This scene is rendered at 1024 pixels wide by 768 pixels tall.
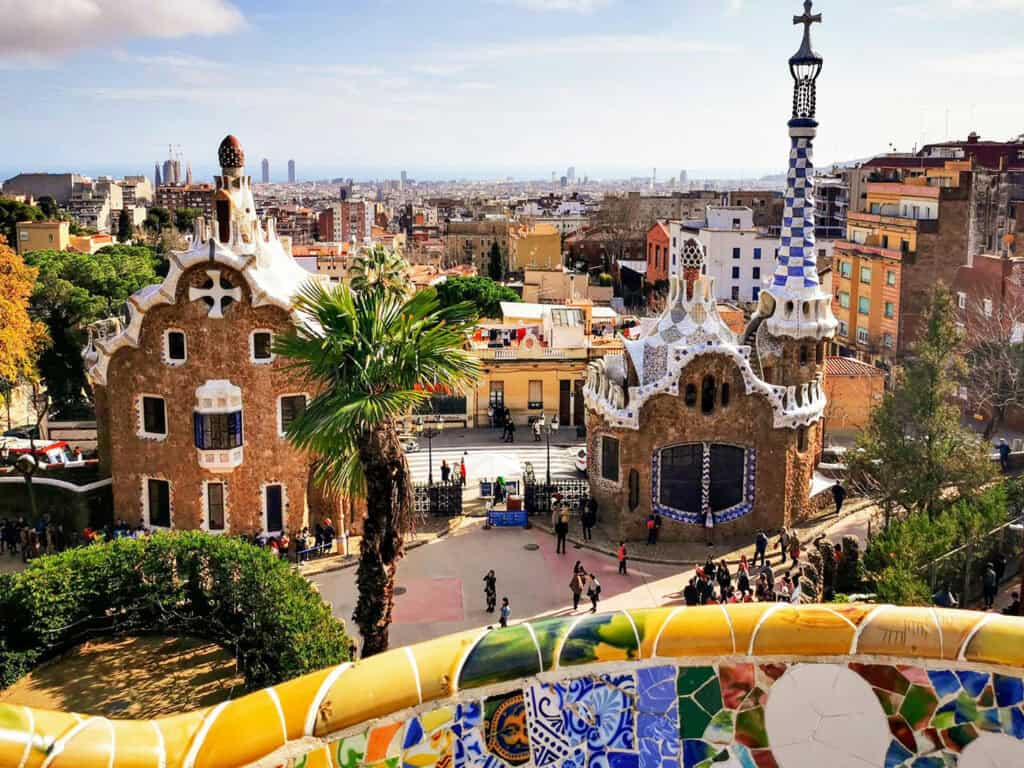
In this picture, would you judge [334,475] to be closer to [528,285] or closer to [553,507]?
[553,507]

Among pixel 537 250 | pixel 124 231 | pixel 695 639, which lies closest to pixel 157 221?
pixel 124 231

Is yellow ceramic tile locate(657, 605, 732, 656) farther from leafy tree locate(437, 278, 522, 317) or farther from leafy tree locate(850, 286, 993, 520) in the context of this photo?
leafy tree locate(437, 278, 522, 317)

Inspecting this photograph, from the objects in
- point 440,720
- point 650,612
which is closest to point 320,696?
point 440,720

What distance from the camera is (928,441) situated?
27500 mm

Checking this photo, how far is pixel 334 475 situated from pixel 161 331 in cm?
1431

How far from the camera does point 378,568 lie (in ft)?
57.6

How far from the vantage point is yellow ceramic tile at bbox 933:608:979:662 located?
23.1 feet

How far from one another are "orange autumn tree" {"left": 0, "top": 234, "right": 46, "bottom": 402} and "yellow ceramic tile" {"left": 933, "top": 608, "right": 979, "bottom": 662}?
122ft

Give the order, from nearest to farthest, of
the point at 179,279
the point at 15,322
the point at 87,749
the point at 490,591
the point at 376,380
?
the point at 87,749 → the point at 376,380 → the point at 490,591 → the point at 179,279 → the point at 15,322

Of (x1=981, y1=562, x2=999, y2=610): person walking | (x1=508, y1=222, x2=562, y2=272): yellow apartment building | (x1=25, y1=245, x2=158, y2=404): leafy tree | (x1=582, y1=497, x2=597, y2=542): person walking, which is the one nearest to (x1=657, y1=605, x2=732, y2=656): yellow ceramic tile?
(x1=981, y1=562, x2=999, y2=610): person walking

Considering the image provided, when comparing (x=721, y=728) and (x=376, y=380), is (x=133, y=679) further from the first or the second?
(x=721, y=728)

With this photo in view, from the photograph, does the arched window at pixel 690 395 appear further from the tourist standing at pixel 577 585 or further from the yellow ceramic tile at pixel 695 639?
the yellow ceramic tile at pixel 695 639

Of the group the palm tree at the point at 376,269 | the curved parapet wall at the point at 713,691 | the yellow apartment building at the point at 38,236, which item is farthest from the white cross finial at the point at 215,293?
the yellow apartment building at the point at 38,236

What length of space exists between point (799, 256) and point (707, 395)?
5394 millimetres
